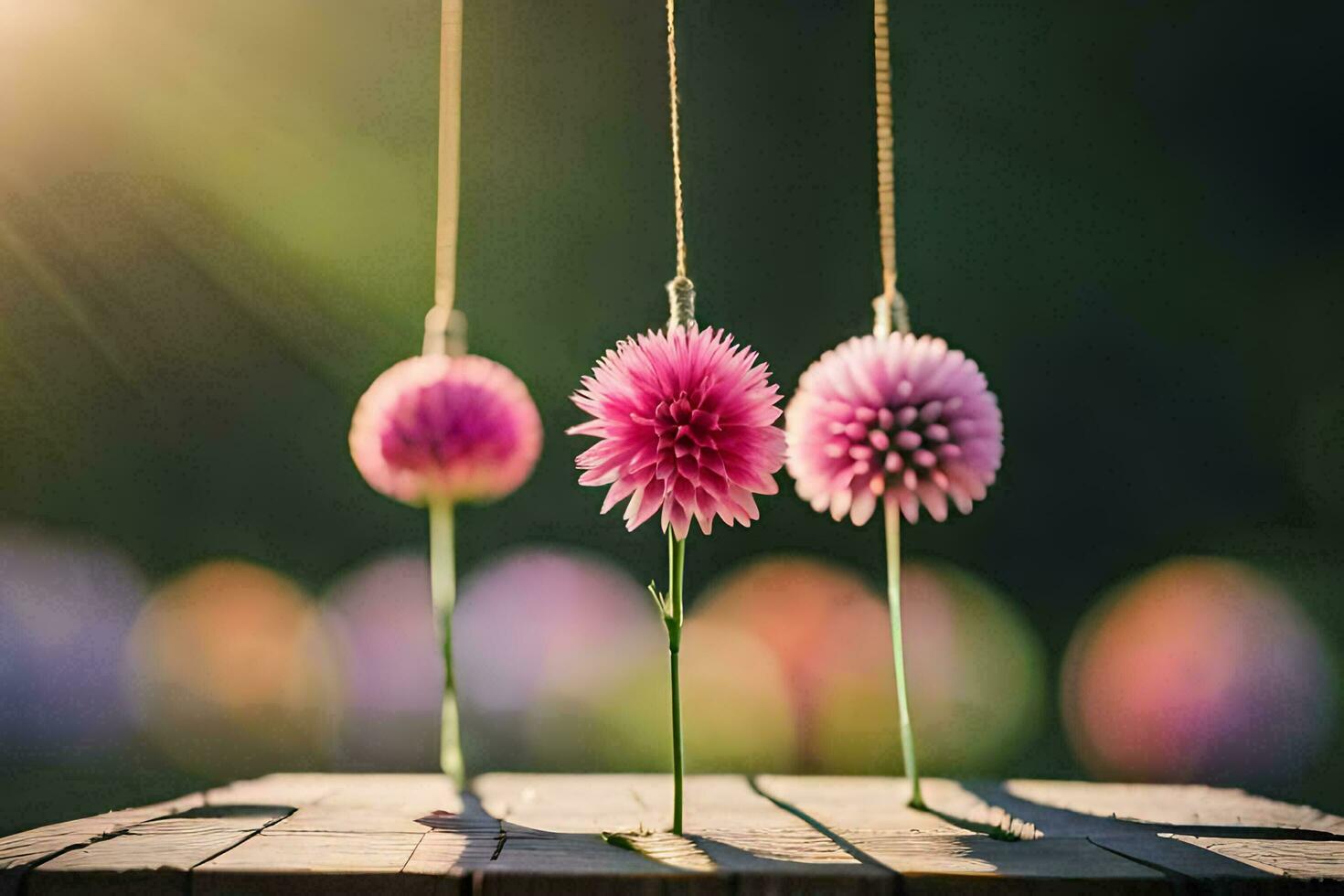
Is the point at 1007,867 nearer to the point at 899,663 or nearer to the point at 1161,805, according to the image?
the point at 899,663

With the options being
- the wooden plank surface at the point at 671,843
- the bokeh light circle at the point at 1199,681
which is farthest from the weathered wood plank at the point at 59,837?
the bokeh light circle at the point at 1199,681

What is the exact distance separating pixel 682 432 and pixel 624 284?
1.05 meters

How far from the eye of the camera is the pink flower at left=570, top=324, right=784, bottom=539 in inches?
27.9

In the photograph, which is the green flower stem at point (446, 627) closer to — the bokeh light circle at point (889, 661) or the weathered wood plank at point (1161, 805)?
the weathered wood plank at point (1161, 805)

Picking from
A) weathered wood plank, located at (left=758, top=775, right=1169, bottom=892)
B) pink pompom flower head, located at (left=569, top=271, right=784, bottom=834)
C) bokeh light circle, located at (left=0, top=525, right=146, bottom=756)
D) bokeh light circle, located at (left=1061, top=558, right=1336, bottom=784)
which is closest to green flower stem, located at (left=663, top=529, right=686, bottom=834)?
pink pompom flower head, located at (left=569, top=271, right=784, bottom=834)

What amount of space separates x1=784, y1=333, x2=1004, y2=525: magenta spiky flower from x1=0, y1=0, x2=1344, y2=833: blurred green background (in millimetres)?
821

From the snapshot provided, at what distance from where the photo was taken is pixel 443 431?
975 mm

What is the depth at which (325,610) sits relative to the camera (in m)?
1.70

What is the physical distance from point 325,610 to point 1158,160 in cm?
167

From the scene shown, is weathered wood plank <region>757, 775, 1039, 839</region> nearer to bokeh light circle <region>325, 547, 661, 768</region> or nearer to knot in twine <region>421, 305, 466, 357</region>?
knot in twine <region>421, 305, 466, 357</region>

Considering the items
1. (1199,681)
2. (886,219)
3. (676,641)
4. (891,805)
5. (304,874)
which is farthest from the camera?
(1199,681)

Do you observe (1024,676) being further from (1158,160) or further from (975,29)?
(975,29)

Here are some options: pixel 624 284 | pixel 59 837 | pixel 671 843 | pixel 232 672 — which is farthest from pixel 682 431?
pixel 232 672

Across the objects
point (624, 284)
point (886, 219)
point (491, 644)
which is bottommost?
point (491, 644)
